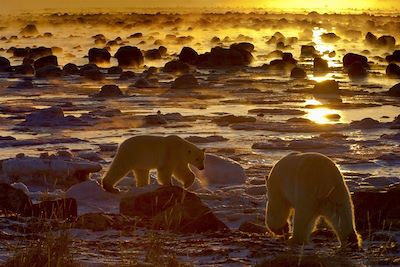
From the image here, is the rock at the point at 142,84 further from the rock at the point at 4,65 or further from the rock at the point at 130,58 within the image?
the rock at the point at 130,58

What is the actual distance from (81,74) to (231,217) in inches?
877

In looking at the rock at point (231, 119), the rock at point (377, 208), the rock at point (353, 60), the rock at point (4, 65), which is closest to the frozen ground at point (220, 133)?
the rock at point (231, 119)

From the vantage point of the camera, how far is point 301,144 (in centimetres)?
1526

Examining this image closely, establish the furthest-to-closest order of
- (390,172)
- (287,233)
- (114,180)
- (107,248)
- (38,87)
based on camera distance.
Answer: (38,87), (390,172), (114,180), (287,233), (107,248)

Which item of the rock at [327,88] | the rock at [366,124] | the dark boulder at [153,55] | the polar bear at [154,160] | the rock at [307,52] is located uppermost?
the rock at [307,52]

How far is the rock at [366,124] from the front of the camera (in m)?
18.1

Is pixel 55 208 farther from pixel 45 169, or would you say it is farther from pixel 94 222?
pixel 45 169

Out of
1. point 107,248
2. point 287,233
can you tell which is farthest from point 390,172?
point 107,248

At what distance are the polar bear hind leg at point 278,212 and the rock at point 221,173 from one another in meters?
3.37

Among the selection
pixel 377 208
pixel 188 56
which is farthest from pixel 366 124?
pixel 188 56

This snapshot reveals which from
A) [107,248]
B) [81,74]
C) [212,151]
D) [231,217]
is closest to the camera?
[107,248]

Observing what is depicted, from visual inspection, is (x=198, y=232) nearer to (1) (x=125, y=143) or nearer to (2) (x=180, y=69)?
(1) (x=125, y=143)

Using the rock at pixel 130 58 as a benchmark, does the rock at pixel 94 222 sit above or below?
below

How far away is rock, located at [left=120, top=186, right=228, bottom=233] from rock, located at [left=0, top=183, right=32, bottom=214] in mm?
1003
